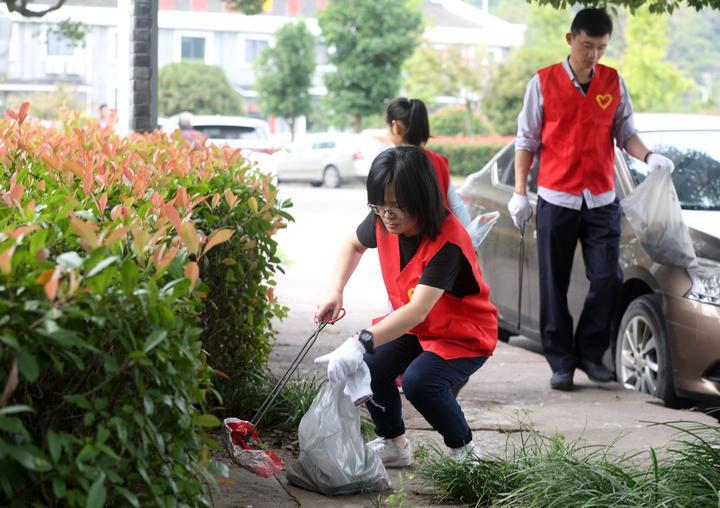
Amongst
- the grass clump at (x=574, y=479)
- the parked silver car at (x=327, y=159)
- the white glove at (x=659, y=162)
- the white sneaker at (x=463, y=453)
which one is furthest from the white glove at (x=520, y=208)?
the parked silver car at (x=327, y=159)

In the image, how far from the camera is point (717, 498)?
12.0 feet

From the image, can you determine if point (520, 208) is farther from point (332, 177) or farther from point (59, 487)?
point (332, 177)

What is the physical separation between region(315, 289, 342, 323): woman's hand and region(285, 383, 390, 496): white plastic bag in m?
0.26

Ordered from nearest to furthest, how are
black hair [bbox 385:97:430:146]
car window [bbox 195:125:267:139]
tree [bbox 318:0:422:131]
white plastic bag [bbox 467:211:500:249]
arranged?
1. white plastic bag [bbox 467:211:500:249]
2. black hair [bbox 385:97:430:146]
3. car window [bbox 195:125:267:139]
4. tree [bbox 318:0:422:131]

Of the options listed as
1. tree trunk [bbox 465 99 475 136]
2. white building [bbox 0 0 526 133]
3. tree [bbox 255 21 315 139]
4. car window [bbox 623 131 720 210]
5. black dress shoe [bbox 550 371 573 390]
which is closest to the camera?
black dress shoe [bbox 550 371 573 390]

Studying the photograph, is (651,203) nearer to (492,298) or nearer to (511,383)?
(511,383)

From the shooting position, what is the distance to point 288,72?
173ft

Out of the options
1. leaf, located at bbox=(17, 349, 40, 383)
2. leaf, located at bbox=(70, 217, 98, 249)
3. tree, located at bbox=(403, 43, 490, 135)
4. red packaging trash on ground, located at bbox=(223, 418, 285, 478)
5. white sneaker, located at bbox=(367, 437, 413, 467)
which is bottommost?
white sneaker, located at bbox=(367, 437, 413, 467)

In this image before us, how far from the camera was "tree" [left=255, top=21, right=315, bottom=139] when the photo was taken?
52156mm

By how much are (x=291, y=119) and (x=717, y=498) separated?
52.8 m

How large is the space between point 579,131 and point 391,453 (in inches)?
100

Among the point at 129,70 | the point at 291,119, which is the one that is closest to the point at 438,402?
the point at 129,70

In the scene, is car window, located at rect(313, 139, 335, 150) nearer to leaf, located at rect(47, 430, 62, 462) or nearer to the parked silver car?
the parked silver car

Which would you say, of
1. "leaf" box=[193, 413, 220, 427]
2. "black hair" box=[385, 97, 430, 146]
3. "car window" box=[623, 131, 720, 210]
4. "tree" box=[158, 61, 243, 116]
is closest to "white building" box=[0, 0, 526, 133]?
"tree" box=[158, 61, 243, 116]
